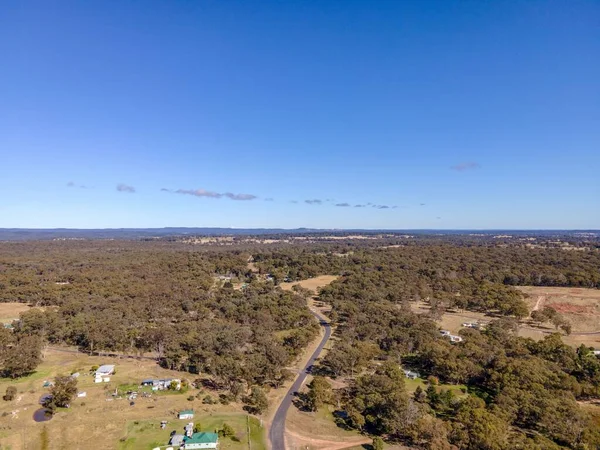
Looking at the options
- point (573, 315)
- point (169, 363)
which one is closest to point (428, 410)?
point (169, 363)

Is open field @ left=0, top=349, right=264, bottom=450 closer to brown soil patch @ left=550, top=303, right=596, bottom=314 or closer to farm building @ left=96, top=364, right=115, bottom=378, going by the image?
farm building @ left=96, top=364, right=115, bottom=378

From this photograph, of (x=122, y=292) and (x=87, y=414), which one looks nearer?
(x=87, y=414)

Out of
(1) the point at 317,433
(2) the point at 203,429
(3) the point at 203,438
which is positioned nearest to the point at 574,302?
(1) the point at 317,433

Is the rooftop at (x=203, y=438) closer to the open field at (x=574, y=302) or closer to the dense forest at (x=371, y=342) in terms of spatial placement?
the dense forest at (x=371, y=342)

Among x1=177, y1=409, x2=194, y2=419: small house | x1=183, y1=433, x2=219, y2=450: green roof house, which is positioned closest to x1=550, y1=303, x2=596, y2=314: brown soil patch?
x1=177, y1=409, x2=194, y2=419: small house

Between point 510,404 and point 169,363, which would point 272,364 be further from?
point 510,404
